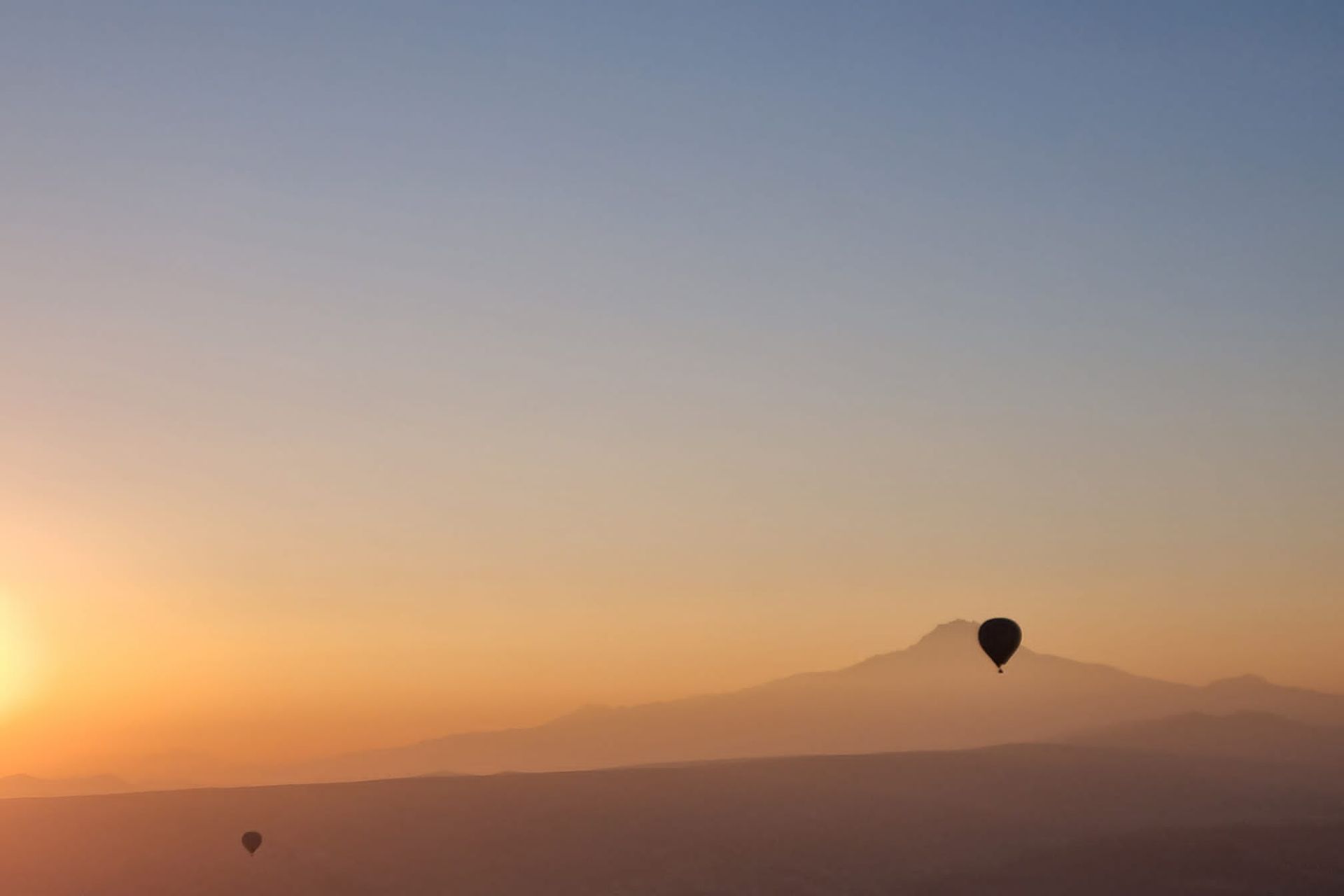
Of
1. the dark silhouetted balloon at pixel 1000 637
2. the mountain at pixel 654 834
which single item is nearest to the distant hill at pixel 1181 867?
the mountain at pixel 654 834

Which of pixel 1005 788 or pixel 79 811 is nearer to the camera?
pixel 79 811

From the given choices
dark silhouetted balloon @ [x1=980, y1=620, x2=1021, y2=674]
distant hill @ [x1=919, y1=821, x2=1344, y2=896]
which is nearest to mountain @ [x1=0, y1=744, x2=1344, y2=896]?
distant hill @ [x1=919, y1=821, x2=1344, y2=896]

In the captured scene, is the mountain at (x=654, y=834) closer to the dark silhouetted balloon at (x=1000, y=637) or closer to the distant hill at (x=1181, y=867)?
the distant hill at (x=1181, y=867)

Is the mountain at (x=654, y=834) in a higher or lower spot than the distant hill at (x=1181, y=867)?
higher

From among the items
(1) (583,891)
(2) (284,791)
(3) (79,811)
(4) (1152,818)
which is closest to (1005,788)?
(4) (1152,818)

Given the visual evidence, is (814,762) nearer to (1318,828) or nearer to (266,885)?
(1318,828)

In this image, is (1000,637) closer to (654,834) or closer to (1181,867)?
(1181,867)

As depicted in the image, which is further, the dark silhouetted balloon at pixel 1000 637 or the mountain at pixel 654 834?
the mountain at pixel 654 834

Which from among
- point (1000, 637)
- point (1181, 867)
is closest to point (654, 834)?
point (1181, 867)
